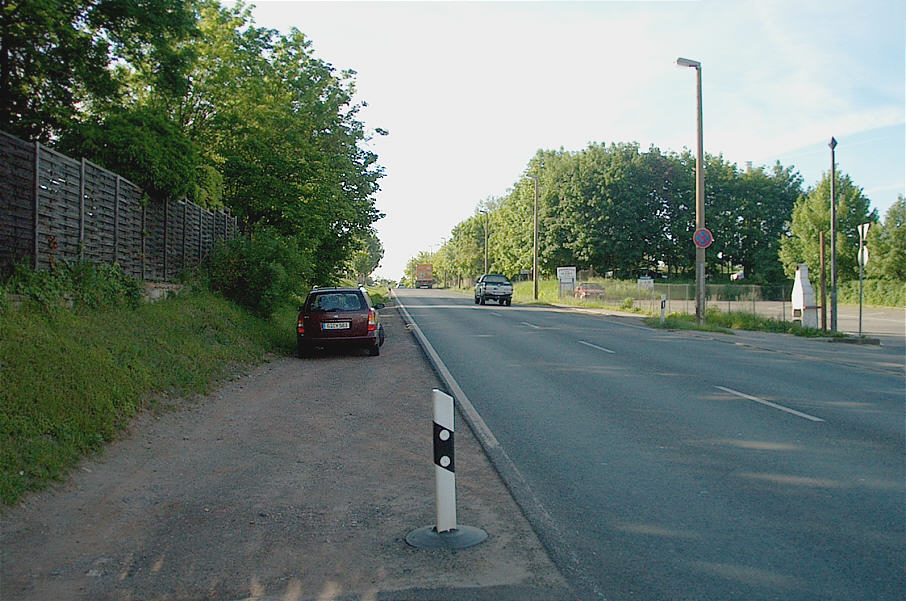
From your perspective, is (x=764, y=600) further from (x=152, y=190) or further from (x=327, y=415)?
(x=152, y=190)

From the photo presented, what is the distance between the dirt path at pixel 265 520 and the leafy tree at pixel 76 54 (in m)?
9.65

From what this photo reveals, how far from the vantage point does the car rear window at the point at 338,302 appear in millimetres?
15875

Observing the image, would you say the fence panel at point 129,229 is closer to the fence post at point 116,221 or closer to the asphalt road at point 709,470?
the fence post at point 116,221

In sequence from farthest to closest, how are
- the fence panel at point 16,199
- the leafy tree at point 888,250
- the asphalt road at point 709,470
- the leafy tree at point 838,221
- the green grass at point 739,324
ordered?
the leafy tree at point 838,221
the leafy tree at point 888,250
the green grass at point 739,324
the fence panel at point 16,199
the asphalt road at point 709,470

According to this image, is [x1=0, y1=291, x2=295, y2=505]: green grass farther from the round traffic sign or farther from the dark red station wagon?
the round traffic sign

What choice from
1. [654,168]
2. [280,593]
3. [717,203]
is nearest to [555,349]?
[280,593]

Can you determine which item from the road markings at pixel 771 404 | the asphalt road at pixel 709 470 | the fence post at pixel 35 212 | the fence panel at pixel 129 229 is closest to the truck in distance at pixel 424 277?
the fence panel at pixel 129 229

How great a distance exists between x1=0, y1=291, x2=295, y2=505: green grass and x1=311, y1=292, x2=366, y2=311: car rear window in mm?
2317

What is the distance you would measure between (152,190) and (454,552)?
12695 mm

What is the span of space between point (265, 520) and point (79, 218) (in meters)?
8.36

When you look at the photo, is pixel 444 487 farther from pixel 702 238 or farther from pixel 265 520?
pixel 702 238

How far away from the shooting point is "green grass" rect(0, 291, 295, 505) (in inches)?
248

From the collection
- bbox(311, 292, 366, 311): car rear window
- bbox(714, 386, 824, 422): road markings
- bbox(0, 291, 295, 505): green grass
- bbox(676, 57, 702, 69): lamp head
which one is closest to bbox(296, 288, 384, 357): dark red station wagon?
bbox(311, 292, 366, 311): car rear window

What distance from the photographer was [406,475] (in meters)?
6.71
